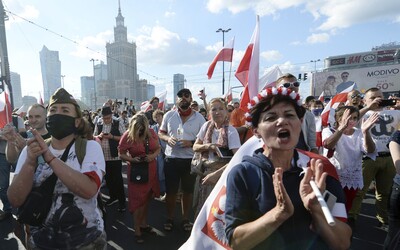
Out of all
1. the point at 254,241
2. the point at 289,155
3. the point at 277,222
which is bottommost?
the point at 254,241

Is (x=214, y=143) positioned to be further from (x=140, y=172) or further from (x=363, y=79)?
(x=363, y=79)

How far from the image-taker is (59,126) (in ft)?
6.91

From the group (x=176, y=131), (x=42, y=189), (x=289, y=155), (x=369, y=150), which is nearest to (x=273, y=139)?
(x=289, y=155)

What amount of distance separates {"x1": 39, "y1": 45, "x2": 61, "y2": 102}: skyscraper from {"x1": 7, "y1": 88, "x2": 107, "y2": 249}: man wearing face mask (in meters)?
51.1

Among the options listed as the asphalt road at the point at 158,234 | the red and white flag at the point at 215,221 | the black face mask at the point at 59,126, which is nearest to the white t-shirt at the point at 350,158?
the asphalt road at the point at 158,234

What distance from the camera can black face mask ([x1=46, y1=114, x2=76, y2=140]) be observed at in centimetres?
210

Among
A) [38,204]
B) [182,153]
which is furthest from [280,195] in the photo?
[182,153]

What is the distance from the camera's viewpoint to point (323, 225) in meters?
1.35

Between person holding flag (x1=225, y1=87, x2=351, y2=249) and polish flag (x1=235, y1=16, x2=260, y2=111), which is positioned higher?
polish flag (x1=235, y1=16, x2=260, y2=111)

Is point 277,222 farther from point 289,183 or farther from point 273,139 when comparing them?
point 273,139

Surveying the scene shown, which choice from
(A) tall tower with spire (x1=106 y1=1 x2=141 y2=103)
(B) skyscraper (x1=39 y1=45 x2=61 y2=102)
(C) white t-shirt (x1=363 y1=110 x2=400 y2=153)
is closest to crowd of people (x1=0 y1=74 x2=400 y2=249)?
(C) white t-shirt (x1=363 y1=110 x2=400 y2=153)

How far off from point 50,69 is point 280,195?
5649 centimetres

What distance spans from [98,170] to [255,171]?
47.4 inches

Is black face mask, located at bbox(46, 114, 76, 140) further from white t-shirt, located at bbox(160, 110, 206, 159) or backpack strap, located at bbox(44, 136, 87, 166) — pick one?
white t-shirt, located at bbox(160, 110, 206, 159)
